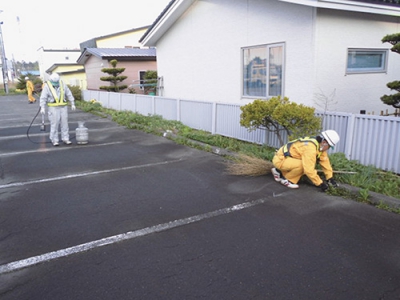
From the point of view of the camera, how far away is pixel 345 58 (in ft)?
26.9

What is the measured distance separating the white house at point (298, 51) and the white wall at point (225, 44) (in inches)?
0.9

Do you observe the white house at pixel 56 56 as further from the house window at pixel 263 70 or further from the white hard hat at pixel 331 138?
the white hard hat at pixel 331 138

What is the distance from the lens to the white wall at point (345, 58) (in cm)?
780

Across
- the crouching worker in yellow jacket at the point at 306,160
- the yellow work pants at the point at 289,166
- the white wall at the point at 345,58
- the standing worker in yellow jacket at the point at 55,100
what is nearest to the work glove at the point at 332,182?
the crouching worker in yellow jacket at the point at 306,160

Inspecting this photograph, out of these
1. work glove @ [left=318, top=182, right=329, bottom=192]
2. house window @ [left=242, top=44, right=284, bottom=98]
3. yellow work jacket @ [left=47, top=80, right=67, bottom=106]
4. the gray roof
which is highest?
the gray roof

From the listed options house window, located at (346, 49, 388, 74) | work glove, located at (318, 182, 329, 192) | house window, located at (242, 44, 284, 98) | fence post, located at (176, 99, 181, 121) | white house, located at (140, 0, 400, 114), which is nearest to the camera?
work glove, located at (318, 182, 329, 192)

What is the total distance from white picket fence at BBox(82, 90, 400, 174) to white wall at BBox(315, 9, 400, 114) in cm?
179

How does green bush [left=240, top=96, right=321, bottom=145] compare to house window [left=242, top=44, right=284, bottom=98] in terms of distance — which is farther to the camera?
house window [left=242, top=44, right=284, bottom=98]

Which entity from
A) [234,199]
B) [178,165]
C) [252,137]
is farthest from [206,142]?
[234,199]

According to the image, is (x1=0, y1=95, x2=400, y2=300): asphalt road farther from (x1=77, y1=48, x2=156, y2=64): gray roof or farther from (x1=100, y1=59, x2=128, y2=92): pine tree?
(x1=77, y1=48, x2=156, y2=64): gray roof

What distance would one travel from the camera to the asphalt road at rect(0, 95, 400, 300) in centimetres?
300

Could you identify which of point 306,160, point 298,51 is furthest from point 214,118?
point 306,160

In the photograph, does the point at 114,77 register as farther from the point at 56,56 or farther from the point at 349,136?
the point at 56,56

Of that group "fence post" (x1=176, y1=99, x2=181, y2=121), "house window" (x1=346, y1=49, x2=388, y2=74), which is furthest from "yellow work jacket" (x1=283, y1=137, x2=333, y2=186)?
"fence post" (x1=176, y1=99, x2=181, y2=121)
